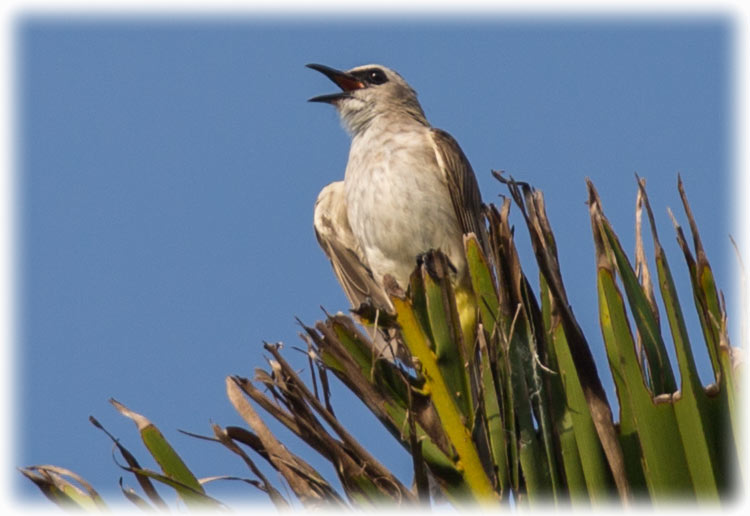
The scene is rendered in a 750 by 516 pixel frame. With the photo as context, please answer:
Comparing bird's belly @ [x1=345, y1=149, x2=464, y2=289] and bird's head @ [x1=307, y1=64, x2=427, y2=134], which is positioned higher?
bird's head @ [x1=307, y1=64, x2=427, y2=134]

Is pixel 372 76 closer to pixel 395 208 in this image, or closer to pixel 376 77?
pixel 376 77

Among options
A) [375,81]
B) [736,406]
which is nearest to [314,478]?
[736,406]

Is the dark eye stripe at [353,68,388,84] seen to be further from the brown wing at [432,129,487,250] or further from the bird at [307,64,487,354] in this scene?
the brown wing at [432,129,487,250]

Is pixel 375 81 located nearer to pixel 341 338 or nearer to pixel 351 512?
pixel 341 338

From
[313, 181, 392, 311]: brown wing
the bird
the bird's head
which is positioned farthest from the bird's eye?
[313, 181, 392, 311]: brown wing

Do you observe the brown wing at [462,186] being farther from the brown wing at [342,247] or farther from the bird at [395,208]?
the brown wing at [342,247]

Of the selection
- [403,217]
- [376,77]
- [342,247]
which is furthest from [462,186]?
[376,77]
